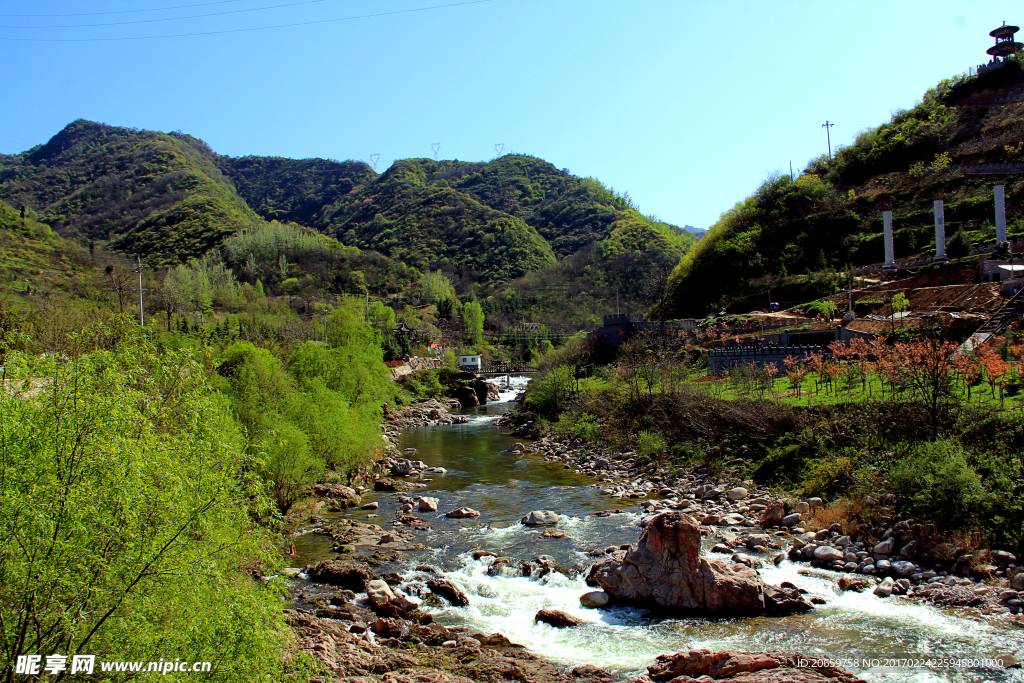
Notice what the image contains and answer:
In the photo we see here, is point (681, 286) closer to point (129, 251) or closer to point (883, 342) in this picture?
point (883, 342)

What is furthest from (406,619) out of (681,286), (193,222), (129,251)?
(193,222)

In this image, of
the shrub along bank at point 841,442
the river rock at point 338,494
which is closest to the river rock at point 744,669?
the shrub along bank at point 841,442

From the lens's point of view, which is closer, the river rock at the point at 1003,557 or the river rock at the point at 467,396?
the river rock at the point at 1003,557

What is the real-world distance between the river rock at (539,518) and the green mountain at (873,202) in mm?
40995

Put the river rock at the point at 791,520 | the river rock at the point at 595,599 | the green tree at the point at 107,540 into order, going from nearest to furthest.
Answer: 1. the green tree at the point at 107,540
2. the river rock at the point at 595,599
3. the river rock at the point at 791,520

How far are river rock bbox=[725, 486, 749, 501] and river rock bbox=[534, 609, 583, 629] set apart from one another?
29.2 ft

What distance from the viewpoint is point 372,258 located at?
107875 mm

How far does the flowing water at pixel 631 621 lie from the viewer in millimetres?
9164

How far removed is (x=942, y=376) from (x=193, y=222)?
112902 mm

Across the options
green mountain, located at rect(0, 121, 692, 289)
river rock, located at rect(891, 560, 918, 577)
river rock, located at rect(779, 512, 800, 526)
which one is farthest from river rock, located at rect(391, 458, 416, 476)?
green mountain, located at rect(0, 121, 692, 289)

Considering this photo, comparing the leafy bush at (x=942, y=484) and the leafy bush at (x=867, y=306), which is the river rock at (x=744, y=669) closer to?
the leafy bush at (x=942, y=484)

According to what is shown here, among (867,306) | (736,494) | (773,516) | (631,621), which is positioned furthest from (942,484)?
(867,306)

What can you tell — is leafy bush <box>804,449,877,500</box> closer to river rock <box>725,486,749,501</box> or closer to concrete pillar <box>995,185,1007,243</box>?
river rock <box>725,486,749,501</box>

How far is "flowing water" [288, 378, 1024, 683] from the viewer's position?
30.1ft
